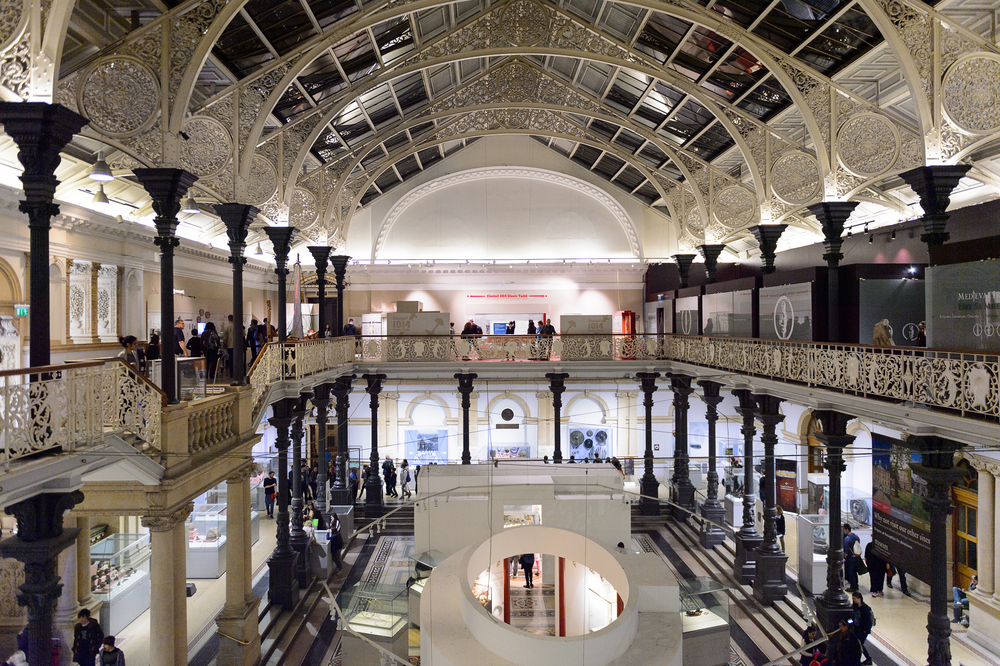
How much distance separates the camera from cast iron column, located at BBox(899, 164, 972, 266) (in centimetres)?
830

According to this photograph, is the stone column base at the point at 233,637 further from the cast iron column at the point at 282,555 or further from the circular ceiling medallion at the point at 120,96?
the circular ceiling medallion at the point at 120,96

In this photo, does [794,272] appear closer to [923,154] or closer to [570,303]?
[923,154]

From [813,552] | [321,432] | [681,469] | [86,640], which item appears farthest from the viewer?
[681,469]

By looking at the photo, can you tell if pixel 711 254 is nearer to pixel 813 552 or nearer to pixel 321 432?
pixel 813 552

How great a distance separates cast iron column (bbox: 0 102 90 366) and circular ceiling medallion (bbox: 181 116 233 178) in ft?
9.21

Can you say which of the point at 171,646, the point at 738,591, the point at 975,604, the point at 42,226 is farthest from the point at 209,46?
the point at 975,604

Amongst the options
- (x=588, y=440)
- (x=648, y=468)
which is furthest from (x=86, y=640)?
(x=588, y=440)

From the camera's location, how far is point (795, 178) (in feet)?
41.0

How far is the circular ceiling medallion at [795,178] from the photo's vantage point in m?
12.1

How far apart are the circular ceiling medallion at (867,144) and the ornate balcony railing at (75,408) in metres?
11.1

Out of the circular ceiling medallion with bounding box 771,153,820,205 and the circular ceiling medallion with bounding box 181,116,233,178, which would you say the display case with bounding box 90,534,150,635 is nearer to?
the circular ceiling medallion with bounding box 181,116,233,178

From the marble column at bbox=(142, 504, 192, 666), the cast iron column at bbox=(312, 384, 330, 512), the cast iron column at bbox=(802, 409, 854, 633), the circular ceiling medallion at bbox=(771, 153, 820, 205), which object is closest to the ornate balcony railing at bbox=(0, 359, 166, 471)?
the marble column at bbox=(142, 504, 192, 666)

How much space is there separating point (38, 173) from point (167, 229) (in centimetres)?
252

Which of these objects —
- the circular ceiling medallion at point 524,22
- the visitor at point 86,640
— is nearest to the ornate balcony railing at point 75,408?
the visitor at point 86,640
